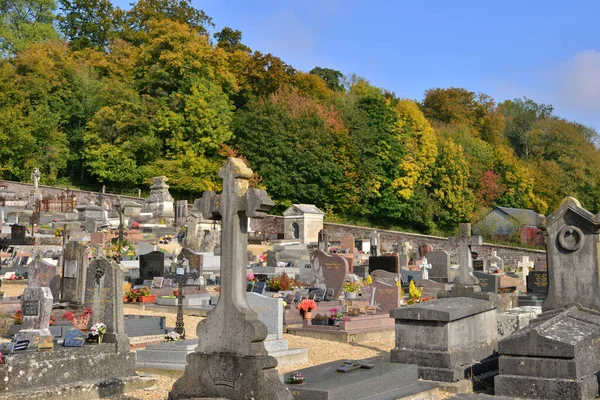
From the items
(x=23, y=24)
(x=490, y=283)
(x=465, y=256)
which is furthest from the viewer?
(x=23, y=24)

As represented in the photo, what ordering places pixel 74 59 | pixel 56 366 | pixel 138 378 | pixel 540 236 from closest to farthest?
pixel 56 366 < pixel 138 378 < pixel 540 236 < pixel 74 59

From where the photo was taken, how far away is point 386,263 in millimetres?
23594

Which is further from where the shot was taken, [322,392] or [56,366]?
[56,366]

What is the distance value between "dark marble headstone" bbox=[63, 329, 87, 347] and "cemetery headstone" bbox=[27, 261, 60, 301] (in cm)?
614

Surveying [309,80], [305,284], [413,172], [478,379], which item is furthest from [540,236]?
[478,379]

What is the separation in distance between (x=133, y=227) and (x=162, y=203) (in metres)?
5.42

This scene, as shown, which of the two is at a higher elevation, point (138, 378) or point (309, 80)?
point (309, 80)

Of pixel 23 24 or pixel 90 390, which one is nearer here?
pixel 90 390

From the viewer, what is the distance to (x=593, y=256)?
10.3m

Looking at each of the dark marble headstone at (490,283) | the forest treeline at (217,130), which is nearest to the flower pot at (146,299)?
the dark marble headstone at (490,283)

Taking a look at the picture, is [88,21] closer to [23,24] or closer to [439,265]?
[23,24]

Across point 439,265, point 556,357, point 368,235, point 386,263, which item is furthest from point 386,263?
point 368,235

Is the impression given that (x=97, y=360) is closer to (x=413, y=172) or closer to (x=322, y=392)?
(x=322, y=392)

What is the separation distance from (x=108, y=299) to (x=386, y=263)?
14.5 m
